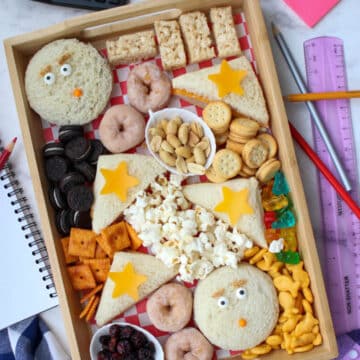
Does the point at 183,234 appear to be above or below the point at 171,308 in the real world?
above

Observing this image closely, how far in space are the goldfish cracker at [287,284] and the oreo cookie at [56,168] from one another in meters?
0.45

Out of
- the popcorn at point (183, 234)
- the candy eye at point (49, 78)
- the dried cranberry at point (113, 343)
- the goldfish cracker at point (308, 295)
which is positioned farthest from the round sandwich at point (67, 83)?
the goldfish cracker at point (308, 295)

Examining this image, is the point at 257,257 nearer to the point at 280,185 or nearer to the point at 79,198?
the point at 280,185

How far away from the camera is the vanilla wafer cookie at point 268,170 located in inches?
39.0

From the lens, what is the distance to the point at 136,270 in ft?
3.30

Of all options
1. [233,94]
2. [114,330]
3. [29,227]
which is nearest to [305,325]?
[114,330]

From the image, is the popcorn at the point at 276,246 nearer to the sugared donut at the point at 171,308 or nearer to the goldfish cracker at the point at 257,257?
the goldfish cracker at the point at 257,257

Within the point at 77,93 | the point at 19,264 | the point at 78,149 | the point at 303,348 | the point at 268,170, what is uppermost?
the point at 77,93

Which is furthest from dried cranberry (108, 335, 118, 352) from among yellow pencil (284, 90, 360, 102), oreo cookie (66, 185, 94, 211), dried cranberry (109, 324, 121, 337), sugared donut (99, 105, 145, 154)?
yellow pencil (284, 90, 360, 102)

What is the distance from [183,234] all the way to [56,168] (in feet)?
0.90

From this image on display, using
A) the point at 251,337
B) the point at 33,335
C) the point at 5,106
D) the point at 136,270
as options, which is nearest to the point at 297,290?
the point at 251,337

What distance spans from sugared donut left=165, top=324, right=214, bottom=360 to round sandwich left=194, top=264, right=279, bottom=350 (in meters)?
0.02

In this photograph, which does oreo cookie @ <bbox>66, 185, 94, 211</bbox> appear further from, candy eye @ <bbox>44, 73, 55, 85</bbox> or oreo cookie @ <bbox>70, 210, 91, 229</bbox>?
candy eye @ <bbox>44, 73, 55, 85</bbox>

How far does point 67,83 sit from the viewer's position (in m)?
1.02
